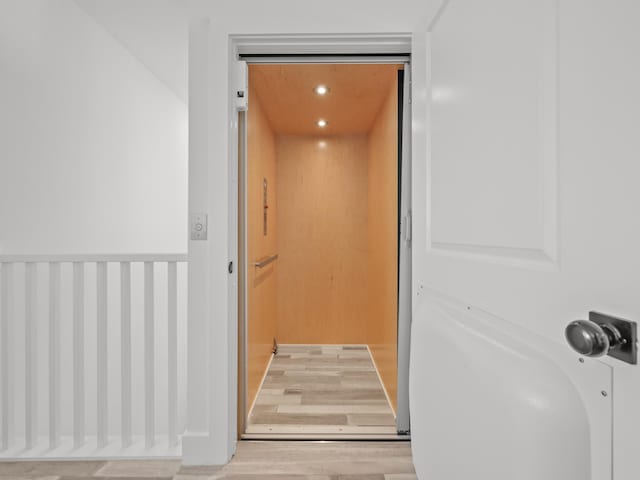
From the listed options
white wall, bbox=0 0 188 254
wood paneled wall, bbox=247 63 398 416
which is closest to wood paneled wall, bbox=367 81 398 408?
wood paneled wall, bbox=247 63 398 416

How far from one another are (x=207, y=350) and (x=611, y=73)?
66.2 inches

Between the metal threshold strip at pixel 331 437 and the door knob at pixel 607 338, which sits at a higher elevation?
the door knob at pixel 607 338

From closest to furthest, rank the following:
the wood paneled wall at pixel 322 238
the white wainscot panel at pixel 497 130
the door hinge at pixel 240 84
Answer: the white wainscot panel at pixel 497 130
the door hinge at pixel 240 84
the wood paneled wall at pixel 322 238

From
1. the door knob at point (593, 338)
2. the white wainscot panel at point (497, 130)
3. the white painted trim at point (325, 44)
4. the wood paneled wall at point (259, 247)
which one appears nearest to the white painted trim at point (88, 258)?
the wood paneled wall at point (259, 247)

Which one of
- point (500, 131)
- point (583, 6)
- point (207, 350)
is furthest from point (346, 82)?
point (583, 6)

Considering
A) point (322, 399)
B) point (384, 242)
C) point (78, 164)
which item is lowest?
point (322, 399)

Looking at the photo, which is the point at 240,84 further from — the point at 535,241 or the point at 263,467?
the point at 263,467

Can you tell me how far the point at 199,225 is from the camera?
1753 millimetres

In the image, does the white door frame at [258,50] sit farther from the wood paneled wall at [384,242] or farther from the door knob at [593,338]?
the door knob at [593,338]

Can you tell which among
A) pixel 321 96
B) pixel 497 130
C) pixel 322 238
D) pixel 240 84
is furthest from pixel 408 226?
pixel 322 238

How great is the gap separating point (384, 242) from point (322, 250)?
127cm

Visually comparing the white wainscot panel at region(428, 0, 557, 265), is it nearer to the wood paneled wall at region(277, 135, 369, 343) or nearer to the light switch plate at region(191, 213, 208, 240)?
the light switch plate at region(191, 213, 208, 240)

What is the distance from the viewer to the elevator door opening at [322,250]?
226 cm

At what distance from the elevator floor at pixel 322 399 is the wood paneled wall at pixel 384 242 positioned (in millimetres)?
138
